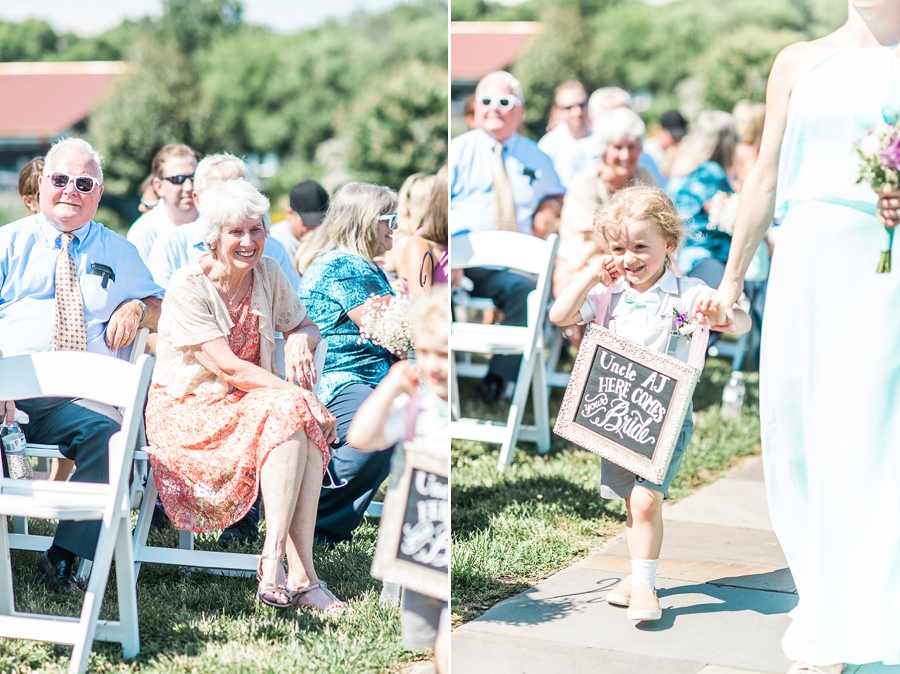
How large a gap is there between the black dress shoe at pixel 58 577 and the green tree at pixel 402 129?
1959cm

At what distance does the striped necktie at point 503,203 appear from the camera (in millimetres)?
6914

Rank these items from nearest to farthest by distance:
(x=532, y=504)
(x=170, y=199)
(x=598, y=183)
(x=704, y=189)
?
(x=532, y=504)
(x=170, y=199)
(x=598, y=183)
(x=704, y=189)

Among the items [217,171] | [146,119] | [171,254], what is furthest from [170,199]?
[146,119]

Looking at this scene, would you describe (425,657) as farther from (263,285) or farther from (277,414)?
(263,285)

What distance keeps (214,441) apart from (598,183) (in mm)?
3693

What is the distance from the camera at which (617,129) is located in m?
6.62

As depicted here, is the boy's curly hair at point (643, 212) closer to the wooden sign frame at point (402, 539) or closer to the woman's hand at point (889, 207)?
the woman's hand at point (889, 207)

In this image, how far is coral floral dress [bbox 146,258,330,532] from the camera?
3.85 metres

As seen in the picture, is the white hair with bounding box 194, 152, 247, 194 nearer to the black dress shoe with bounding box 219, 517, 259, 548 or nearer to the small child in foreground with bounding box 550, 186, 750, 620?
the black dress shoe with bounding box 219, 517, 259, 548

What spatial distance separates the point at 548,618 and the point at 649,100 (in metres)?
42.9

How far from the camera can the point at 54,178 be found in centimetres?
436

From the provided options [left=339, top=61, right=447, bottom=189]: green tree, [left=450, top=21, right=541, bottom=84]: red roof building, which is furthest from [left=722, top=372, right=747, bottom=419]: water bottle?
[left=450, top=21, right=541, bottom=84]: red roof building

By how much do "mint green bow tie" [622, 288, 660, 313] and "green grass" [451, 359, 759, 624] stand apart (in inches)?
48.2

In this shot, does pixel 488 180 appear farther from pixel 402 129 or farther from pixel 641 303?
pixel 402 129
